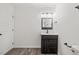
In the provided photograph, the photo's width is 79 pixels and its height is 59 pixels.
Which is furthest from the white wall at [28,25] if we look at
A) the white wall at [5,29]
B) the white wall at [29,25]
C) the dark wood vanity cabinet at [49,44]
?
the dark wood vanity cabinet at [49,44]

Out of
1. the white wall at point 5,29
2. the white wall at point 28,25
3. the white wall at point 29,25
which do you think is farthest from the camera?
the white wall at point 28,25

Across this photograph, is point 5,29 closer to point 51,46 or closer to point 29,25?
point 29,25

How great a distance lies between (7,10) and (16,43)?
A: 26.1 inches

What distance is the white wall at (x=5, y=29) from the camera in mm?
2219

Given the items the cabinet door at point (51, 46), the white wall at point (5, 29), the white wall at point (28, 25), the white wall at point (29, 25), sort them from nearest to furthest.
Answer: the white wall at point (5, 29) < the white wall at point (29, 25) < the white wall at point (28, 25) < the cabinet door at point (51, 46)

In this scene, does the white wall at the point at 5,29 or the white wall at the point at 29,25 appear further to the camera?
the white wall at the point at 29,25

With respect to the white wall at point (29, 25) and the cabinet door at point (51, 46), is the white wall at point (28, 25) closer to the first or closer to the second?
the white wall at point (29, 25)

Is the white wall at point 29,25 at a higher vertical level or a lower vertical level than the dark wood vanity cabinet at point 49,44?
higher

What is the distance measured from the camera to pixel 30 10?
2.78 metres

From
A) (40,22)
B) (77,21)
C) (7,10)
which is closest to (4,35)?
(7,10)

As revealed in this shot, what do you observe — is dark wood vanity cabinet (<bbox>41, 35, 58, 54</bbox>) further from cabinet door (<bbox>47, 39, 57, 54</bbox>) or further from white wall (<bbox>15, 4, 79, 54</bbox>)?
white wall (<bbox>15, 4, 79, 54</bbox>)

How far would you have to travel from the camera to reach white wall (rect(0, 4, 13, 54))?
7.28 ft

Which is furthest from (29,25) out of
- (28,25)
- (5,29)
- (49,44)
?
(5,29)

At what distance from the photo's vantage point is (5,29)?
2.32m
